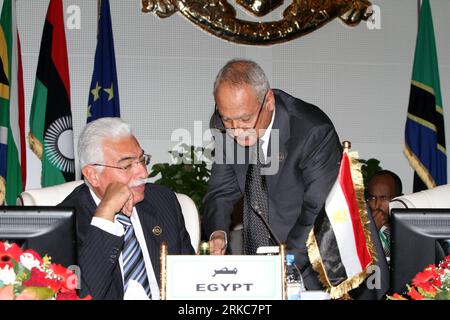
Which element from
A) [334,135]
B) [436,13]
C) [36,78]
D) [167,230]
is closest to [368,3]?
[436,13]

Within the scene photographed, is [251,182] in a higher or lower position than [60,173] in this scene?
higher

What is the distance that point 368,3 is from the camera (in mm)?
6621

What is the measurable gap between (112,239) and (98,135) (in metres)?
0.52

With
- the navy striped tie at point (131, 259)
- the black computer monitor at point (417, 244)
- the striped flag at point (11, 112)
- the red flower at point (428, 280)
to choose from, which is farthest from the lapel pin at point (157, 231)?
the striped flag at point (11, 112)

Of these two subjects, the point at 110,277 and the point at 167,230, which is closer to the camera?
the point at 110,277

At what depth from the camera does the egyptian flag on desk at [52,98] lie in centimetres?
594

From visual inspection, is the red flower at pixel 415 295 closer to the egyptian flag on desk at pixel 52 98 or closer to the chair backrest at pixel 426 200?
the chair backrest at pixel 426 200

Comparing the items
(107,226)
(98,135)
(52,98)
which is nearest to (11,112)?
(52,98)

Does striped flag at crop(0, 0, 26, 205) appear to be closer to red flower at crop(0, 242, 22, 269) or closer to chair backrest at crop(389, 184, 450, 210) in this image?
chair backrest at crop(389, 184, 450, 210)

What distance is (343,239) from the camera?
7.48ft

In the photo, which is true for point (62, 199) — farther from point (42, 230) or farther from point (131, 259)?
point (42, 230)

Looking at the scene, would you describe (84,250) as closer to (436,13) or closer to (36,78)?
(36,78)

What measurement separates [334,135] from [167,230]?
2.51ft

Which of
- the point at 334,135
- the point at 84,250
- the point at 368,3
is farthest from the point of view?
the point at 368,3
